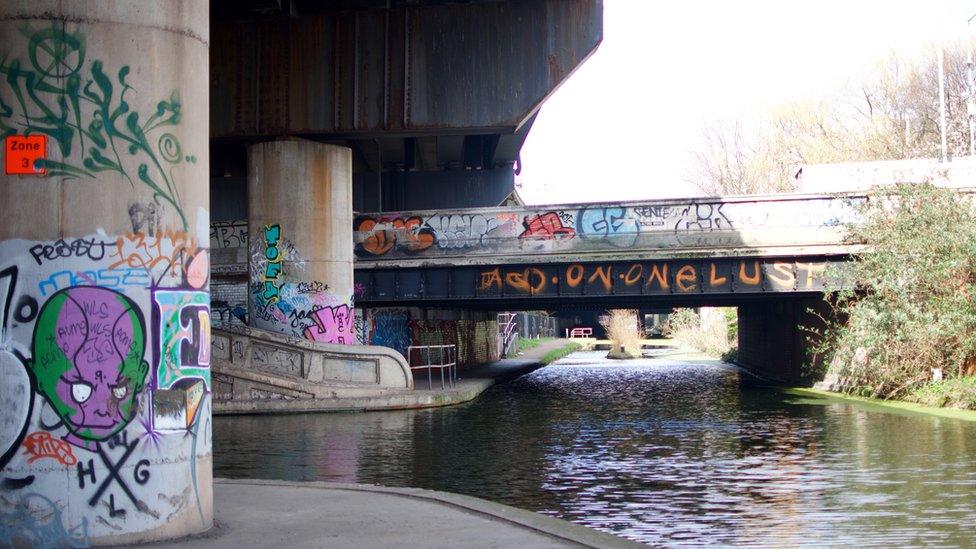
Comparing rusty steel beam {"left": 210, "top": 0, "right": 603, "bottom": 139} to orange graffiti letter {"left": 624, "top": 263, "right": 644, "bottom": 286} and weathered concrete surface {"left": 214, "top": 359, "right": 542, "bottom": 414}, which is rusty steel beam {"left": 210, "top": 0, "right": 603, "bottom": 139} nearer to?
weathered concrete surface {"left": 214, "top": 359, "right": 542, "bottom": 414}

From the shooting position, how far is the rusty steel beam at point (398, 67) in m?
25.5

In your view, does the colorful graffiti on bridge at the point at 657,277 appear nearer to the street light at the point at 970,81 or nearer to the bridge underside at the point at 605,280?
the bridge underside at the point at 605,280

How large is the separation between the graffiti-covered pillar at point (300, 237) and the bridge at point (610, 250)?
4.12 m

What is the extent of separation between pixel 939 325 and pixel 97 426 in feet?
72.0

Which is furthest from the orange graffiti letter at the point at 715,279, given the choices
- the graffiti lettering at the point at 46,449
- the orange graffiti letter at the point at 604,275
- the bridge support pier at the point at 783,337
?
the graffiti lettering at the point at 46,449

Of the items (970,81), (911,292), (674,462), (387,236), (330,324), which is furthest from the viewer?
(970,81)

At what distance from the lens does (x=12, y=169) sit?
862cm

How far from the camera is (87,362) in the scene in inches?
334

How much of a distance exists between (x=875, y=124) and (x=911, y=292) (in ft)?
112

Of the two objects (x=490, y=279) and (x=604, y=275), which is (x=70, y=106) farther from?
(x=604, y=275)

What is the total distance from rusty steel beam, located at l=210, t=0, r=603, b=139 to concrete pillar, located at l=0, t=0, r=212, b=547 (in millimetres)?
16793

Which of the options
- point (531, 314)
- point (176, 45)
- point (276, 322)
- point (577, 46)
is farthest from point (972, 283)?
point (531, 314)

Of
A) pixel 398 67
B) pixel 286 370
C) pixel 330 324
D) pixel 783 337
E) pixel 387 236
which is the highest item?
pixel 398 67

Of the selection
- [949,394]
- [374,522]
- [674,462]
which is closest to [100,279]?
[374,522]
